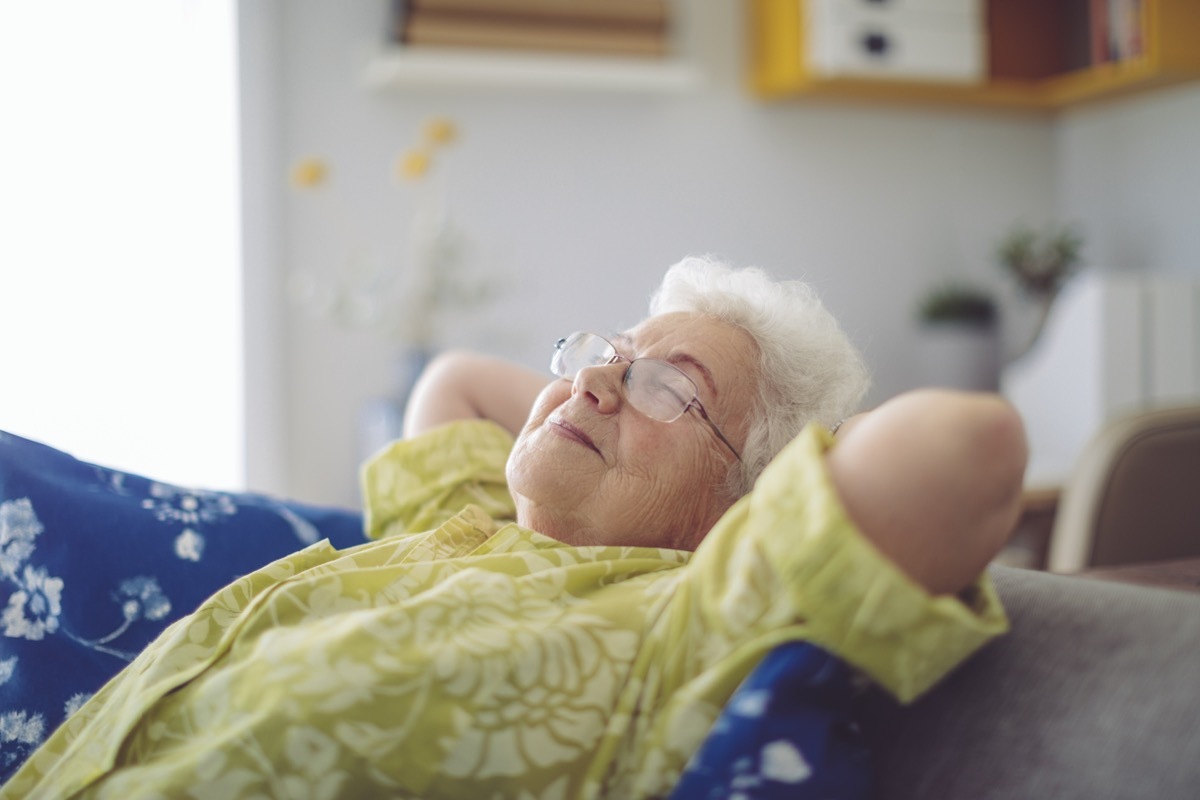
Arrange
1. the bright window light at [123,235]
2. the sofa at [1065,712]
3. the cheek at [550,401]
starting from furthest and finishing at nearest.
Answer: the bright window light at [123,235], the cheek at [550,401], the sofa at [1065,712]

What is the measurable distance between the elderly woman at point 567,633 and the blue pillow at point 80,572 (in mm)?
122

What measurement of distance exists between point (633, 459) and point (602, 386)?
0.27 ft

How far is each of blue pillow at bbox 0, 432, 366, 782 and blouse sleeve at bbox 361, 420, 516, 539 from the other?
165 millimetres

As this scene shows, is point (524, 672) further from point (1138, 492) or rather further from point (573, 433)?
point (1138, 492)

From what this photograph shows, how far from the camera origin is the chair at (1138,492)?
5.65 ft

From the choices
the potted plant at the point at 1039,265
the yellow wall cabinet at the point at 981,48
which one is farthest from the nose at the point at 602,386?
the potted plant at the point at 1039,265

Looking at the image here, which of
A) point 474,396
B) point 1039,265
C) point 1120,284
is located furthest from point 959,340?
point 474,396

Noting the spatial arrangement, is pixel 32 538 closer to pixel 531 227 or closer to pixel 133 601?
pixel 133 601

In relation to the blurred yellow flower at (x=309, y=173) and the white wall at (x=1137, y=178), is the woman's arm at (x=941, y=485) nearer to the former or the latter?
the blurred yellow flower at (x=309, y=173)

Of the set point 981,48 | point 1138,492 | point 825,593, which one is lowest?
point 1138,492

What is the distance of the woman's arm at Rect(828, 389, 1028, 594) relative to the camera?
2.41 feet

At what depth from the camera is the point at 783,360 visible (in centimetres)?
115

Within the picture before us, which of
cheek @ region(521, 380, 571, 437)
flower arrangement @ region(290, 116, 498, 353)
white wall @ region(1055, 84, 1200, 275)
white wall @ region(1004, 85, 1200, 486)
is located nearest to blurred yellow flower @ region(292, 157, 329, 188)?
flower arrangement @ region(290, 116, 498, 353)

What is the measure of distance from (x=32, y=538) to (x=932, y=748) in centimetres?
91
